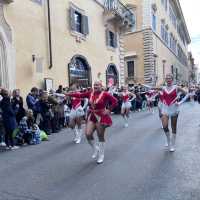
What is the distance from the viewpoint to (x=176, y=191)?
5.47 meters

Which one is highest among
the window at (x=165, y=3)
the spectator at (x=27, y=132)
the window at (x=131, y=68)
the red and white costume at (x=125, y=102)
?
the window at (x=165, y=3)

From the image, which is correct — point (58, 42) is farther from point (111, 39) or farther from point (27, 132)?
point (111, 39)

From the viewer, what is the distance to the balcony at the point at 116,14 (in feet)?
80.0

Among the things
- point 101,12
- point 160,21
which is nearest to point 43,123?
point 101,12

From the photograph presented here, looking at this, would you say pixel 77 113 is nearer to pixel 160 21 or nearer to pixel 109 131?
pixel 109 131

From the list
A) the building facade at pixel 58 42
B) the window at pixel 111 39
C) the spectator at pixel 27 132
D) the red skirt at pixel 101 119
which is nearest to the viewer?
the red skirt at pixel 101 119

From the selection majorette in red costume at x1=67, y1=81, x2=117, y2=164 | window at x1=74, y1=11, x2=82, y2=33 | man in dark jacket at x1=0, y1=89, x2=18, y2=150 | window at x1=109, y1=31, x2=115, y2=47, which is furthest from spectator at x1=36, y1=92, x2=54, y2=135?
window at x1=109, y1=31, x2=115, y2=47

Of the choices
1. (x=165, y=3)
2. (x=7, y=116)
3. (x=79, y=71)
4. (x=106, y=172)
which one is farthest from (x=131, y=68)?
(x=106, y=172)

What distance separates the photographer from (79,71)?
2077 centimetres

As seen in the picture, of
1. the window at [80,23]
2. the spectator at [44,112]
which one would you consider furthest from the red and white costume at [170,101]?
the window at [80,23]

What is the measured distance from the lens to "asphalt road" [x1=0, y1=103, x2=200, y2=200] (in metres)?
5.53

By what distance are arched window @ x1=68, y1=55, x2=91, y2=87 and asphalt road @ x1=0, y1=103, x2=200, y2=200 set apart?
9.35 meters

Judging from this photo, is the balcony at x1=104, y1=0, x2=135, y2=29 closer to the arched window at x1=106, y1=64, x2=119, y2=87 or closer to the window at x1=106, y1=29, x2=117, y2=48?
the window at x1=106, y1=29, x2=117, y2=48

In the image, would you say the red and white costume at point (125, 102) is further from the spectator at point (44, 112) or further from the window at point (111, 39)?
the window at point (111, 39)
